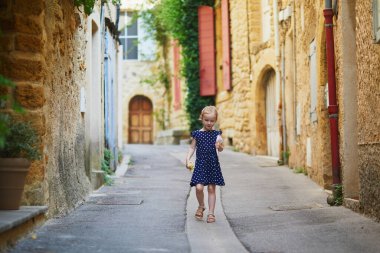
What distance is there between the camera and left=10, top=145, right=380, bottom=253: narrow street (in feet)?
16.9

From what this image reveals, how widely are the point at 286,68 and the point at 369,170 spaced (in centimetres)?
765

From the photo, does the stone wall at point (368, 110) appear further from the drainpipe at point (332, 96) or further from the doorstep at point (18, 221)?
the doorstep at point (18, 221)

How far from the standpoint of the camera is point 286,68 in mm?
14188

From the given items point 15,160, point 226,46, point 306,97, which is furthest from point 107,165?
point 226,46

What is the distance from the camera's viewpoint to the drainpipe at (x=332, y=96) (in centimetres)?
846

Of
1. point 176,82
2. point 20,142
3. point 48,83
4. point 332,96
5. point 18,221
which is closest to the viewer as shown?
point 18,221

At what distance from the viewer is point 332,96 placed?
8.60m

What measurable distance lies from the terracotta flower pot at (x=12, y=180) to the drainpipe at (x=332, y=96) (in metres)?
4.21

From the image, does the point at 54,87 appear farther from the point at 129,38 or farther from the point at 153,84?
the point at 129,38

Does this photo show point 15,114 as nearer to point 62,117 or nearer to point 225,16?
point 62,117

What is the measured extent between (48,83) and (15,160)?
118cm

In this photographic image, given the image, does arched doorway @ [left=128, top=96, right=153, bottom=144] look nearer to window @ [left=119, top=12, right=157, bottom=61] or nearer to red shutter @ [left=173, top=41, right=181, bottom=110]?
window @ [left=119, top=12, right=157, bottom=61]

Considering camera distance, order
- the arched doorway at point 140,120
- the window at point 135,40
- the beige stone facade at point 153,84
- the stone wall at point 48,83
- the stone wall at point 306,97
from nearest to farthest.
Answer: the stone wall at point 48,83, the stone wall at point 306,97, the beige stone facade at point 153,84, the window at point 135,40, the arched doorway at point 140,120

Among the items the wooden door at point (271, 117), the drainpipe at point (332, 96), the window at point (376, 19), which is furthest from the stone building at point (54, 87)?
the wooden door at point (271, 117)
